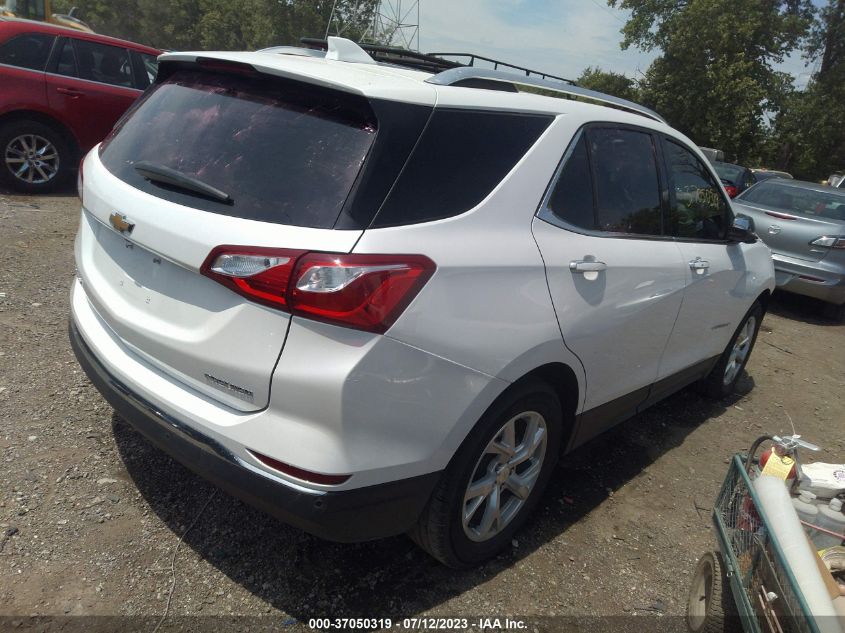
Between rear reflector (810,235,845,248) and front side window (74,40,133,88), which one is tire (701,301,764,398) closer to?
rear reflector (810,235,845,248)

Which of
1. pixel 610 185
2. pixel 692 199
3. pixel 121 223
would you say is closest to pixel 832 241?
pixel 692 199

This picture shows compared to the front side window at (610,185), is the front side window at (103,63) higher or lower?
Result: lower

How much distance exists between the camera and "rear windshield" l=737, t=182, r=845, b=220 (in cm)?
830

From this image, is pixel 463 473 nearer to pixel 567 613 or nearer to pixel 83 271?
pixel 567 613

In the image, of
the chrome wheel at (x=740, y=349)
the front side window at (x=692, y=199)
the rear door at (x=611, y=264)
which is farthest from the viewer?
the chrome wheel at (x=740, y=349)

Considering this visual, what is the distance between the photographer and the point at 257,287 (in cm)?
190

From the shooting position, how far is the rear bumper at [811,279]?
743 cm

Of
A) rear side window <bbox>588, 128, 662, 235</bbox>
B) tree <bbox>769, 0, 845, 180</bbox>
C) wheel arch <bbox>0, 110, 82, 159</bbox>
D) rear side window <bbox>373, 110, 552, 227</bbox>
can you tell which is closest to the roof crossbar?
rear side window <bbox>588, 128, 662, 235</bbox>

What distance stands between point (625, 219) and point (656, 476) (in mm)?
1513

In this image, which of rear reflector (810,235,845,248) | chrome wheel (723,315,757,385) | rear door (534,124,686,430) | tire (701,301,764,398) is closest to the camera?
rear door (534,124,686,430)

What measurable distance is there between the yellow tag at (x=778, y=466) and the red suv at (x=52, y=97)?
7.56 meters

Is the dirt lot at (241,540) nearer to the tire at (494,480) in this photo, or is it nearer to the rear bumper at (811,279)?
the tire at (494,480)

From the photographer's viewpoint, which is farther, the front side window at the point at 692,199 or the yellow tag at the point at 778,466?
the front side window at the point at 692,199

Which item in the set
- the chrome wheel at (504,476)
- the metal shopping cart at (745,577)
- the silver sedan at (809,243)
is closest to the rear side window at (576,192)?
the chrome wheel at (504,476)
